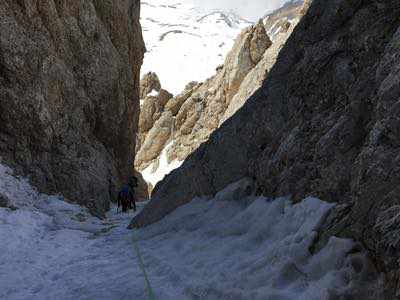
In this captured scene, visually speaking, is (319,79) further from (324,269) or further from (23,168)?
(23,168)

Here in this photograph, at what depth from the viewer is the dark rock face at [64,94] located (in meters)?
20.5

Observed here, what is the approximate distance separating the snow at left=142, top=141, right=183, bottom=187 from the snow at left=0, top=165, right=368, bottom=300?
55815mm

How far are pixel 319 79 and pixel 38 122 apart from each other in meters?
14.6

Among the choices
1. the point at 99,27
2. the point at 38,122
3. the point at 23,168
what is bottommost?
the point at 23,168

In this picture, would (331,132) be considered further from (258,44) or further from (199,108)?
(199,108)

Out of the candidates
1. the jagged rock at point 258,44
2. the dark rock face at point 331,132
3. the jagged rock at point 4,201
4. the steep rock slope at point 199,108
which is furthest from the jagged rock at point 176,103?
the dark rock face at point 331,132

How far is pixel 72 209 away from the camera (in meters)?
19.9

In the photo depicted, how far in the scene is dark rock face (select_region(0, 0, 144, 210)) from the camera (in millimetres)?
20500

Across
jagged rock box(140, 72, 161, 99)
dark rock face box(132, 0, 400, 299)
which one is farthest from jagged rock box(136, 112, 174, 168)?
dark rock face box(132, 0, 400, 299)

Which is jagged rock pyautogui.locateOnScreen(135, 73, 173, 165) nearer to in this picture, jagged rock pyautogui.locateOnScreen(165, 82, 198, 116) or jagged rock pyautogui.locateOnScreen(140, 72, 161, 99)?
jagged rock pyautogui.locateOnScreen(165, 82, 198, 116)

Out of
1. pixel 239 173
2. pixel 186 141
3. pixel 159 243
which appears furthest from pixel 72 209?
pixel 186 141

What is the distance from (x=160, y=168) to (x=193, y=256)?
64534 mm

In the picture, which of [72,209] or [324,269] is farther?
[72,209]

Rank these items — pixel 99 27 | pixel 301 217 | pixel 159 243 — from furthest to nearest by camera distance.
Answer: pixel 99 27, pixel 159 243, pixel 301 217
